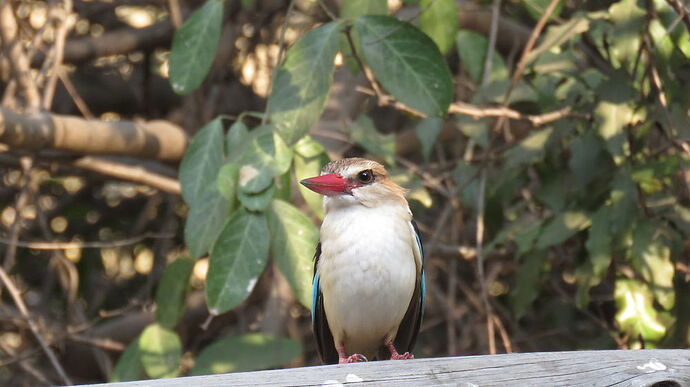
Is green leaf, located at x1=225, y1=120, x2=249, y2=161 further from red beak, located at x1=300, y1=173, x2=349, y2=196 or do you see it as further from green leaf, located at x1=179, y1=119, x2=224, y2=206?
red beak, located at x1=300, y1=173, x2=349, y2=196

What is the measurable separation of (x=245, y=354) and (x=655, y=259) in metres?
1.54

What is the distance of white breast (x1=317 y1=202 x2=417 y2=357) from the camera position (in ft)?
10.9

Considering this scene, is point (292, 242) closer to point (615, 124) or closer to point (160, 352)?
point (160, 352)

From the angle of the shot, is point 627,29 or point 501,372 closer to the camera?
point 501,372

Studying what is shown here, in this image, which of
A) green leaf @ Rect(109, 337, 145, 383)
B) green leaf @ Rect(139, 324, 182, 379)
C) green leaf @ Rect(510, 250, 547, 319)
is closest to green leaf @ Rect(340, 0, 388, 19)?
green leaf @ Rect(510, 250, 547, 319)

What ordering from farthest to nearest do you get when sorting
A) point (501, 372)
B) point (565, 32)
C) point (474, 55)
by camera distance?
1. point (474, 55)
2. point (565, 32)
3. point (501, 372)

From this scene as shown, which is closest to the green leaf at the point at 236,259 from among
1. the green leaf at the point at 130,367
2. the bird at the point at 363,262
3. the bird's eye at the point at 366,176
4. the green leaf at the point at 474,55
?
the bird at the point at 363,262

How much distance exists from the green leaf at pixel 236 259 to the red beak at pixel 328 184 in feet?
0.80

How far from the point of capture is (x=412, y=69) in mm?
3459

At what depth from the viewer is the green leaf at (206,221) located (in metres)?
3.35

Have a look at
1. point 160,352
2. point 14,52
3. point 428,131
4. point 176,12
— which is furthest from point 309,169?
point 176,12

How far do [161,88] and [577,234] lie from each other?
3120mm

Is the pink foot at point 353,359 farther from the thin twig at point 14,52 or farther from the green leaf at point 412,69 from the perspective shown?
the thin twig at point 14,52

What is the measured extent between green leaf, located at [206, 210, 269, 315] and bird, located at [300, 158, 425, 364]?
24 cm
